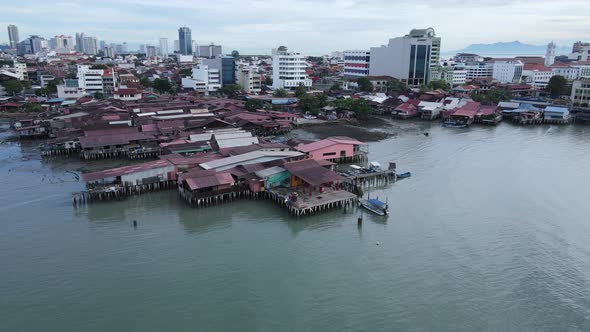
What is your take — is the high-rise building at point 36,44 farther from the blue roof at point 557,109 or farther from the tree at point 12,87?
the blue roof at point 557,109

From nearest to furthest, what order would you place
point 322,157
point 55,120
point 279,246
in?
point 279,246 → point 322,157 → point 55,120

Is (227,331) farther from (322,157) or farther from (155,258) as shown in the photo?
(322,157)

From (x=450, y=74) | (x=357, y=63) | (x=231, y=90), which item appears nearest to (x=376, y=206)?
(x=231, y=90)

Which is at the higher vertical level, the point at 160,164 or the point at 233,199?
the point at 160,164

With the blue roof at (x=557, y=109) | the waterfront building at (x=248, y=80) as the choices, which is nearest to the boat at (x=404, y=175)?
the blue roof at (x=557, y=109)

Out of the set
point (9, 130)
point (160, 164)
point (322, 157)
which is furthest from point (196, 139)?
point (9, 130)

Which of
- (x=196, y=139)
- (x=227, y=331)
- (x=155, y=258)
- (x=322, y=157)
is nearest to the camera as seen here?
(x=227, y=331)
